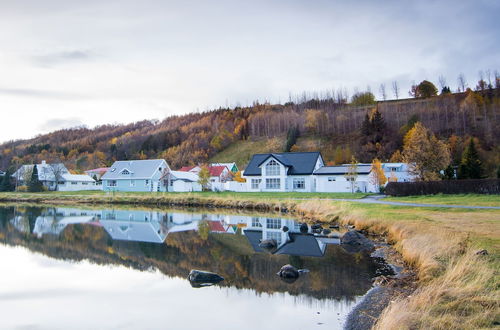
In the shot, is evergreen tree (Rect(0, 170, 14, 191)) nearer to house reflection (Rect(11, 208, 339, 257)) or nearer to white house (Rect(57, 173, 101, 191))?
white house (Rect(57, 173, 101, 191))

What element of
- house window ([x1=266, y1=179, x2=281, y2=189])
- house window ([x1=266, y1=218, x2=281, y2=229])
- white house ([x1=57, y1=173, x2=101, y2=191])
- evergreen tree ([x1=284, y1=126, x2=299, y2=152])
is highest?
evergreen tree ([x1=284, y1=126, x2=299, y2=152])

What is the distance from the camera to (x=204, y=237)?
2322cm

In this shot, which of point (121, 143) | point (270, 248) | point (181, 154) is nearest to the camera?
point (270, 248)

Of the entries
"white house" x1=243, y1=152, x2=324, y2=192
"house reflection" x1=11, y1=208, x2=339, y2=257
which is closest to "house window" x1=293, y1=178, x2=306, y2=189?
"white house" x1=243, y1=152, x2=324, y2=192

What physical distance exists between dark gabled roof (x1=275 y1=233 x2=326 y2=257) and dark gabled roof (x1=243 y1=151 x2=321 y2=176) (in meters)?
31.5

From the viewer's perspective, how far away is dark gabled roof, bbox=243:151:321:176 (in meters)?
53.5

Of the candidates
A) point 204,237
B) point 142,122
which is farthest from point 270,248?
point 142,122

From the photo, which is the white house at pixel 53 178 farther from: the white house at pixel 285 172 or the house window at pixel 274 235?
the house window at pixel 274 235

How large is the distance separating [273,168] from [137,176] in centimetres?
2307

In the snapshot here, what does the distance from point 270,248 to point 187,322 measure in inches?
374

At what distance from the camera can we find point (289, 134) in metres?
105

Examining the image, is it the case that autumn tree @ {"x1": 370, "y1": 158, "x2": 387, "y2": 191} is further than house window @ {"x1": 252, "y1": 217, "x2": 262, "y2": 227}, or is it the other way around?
autumn tree @ {"x1": 370, "y1": 158, "x2": 387, "y2": 191}

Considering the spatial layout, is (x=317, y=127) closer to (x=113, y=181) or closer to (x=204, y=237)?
(x=113, y=181)

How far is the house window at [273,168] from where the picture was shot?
54125mm
